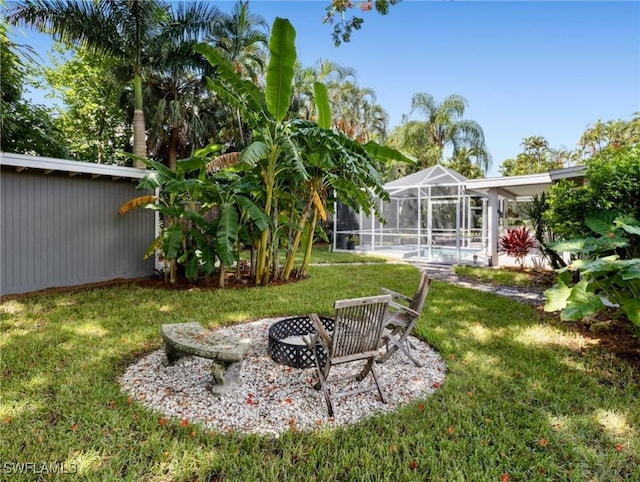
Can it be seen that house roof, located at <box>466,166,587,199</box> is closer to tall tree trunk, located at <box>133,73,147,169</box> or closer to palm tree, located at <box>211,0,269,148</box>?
palm tree, located at <box>211,0,269,148</box>

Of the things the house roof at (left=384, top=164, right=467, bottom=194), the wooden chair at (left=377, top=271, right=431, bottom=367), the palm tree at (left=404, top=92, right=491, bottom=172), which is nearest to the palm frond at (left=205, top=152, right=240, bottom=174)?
the wooden chair at (left=377, top=271, right=431, bottom=367)

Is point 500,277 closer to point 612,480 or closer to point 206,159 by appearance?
A: point 612,480

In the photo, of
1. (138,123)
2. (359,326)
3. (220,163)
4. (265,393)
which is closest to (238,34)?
(138,123)

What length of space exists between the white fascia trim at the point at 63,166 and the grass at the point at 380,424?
2.90 m

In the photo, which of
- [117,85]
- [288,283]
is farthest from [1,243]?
[117,85]

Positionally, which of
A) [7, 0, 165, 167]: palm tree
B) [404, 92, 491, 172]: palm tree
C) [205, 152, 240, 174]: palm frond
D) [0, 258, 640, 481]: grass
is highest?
[404, 92, 491, 172]: palm tree

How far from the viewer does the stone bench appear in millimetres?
2977

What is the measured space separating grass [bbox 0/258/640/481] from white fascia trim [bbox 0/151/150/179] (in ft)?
9.51

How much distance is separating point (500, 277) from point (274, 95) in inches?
289

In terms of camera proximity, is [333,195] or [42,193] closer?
[42,193]

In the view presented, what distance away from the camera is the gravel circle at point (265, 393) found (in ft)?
8.96

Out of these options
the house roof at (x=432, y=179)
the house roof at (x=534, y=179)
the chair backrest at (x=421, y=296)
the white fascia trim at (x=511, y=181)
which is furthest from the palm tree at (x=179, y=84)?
the chair backrest at (x=421, y=296)

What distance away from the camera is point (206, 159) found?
7.09 meters

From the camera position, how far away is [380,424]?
2.67 metres
